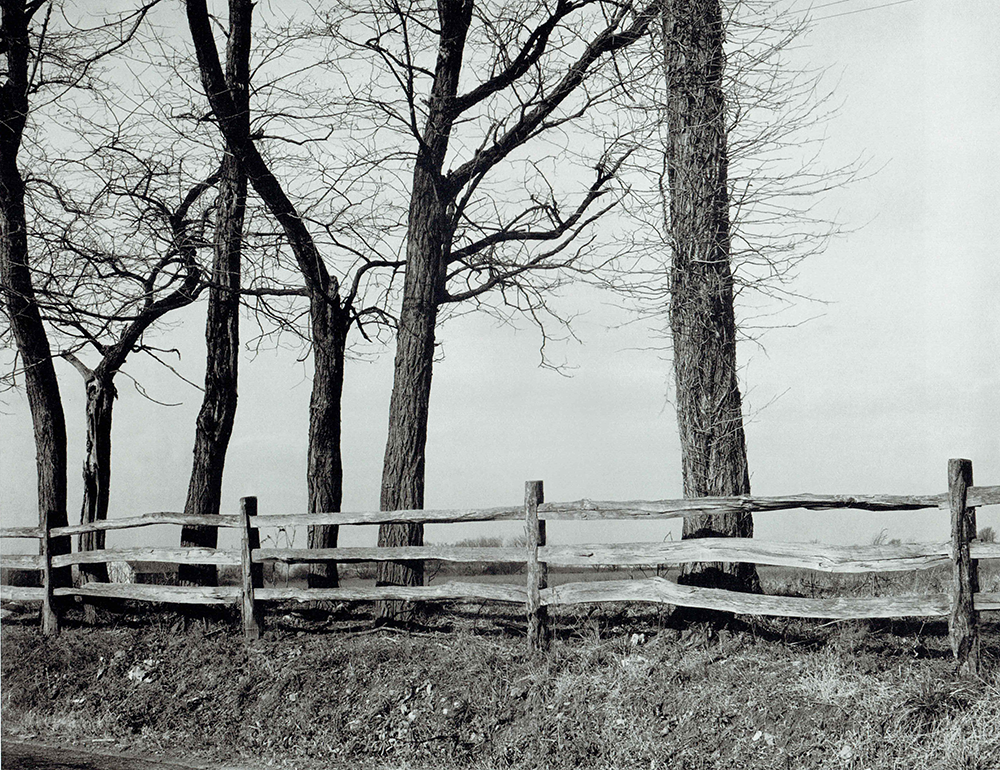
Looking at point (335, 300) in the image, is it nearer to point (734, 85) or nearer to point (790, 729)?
point (734, 85)

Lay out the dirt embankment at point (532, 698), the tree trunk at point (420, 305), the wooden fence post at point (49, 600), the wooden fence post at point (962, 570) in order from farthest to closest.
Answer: the wooden fence post at point (49, 600) → the tree trunk at point (420, 305) → the wooden fence post at point (962, 570) → the dirt embankment at point (532, 698)

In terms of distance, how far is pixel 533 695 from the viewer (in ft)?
25.2

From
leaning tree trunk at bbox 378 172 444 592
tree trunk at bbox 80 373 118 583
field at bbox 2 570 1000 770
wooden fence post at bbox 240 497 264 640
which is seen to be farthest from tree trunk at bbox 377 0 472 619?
tree trunk at bbox 80 373 118 583

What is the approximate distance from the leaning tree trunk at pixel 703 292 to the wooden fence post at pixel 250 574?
4672 mm

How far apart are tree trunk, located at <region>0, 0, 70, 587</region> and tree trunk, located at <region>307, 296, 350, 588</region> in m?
3.59

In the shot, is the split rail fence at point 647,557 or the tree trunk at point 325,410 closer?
the split rail fence at point 647,557

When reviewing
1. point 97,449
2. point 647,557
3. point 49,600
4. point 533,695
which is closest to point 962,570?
point 647,557

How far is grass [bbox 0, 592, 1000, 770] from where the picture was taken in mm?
6684

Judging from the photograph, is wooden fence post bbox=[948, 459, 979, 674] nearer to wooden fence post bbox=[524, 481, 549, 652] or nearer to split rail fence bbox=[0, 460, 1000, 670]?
split rail fence bbox=[0, 460, 1000, 670]

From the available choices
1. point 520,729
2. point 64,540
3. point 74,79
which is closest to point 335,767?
point 520,729

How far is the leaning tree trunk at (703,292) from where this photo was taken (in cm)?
893

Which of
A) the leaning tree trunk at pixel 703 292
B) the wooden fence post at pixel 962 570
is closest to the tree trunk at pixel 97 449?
the leaning tree trunk at pixel 703 292

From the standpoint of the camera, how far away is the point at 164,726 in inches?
344

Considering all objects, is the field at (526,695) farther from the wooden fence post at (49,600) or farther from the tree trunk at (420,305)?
the wooden fence post at (49,600)
